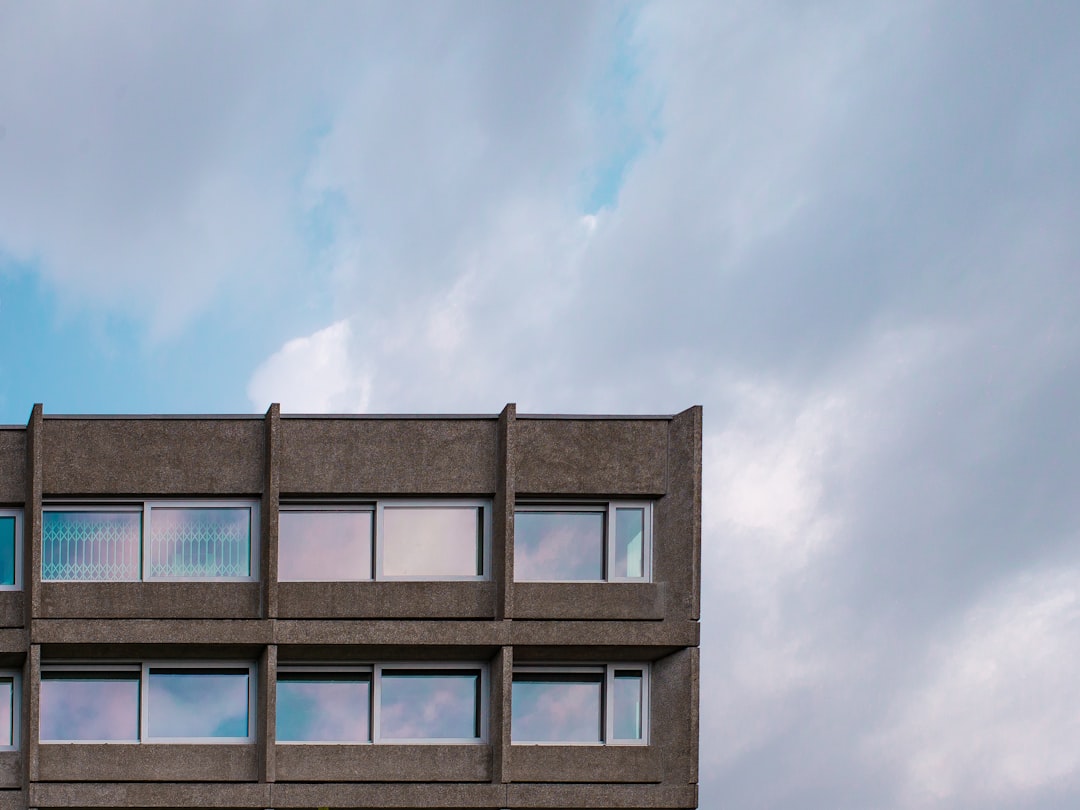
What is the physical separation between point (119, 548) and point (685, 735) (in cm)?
916

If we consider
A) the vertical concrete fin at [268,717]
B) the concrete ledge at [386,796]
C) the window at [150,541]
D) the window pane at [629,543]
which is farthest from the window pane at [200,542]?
the window pane at [629,543]

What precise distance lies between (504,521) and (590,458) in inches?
69.7

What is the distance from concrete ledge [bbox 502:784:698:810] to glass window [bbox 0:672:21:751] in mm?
7667

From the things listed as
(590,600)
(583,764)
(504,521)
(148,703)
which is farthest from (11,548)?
(583,764)

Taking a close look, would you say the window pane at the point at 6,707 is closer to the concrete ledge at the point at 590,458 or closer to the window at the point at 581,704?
the window at the point at 581,704

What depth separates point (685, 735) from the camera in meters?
22.0

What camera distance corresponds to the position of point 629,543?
22812 mm

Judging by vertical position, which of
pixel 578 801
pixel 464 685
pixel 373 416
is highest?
pixel 373 416

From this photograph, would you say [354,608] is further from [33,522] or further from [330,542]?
[33,522]

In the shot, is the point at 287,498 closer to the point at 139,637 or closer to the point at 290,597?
the point at 290,597

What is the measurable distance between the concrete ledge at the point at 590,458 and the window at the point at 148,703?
216 inches

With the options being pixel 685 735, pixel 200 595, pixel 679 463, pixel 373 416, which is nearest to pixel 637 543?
pixel 679 463

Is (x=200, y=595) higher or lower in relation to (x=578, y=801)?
higher

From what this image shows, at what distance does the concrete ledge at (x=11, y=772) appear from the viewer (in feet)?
71.8
